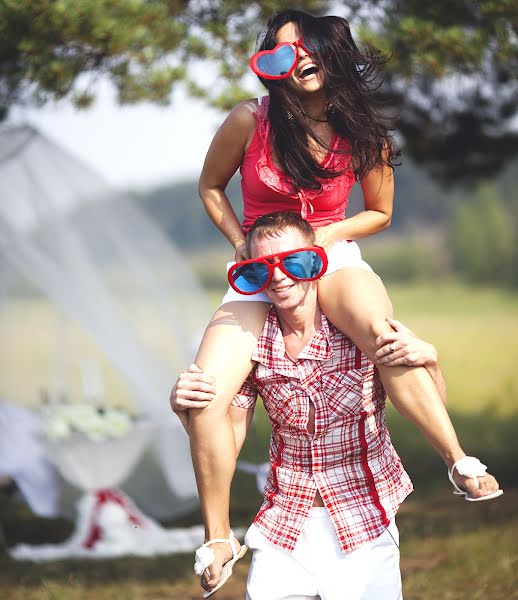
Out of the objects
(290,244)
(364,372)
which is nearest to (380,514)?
(364,372)

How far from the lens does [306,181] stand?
2.63 metres

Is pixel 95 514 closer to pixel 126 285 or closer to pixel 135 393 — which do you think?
pixel 135 393

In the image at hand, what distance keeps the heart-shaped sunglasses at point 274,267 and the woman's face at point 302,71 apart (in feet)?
1.47

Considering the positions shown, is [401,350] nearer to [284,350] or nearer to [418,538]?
[284,350]

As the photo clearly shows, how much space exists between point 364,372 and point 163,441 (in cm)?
329

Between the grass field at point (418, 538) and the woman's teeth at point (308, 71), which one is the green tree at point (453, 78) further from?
the grass field at point (418, 538)

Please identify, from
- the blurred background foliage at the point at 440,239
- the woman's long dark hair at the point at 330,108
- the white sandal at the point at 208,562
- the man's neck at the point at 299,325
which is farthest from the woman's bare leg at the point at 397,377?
the blurred background foliage at the point at 440,239

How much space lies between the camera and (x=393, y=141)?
9.05 ft

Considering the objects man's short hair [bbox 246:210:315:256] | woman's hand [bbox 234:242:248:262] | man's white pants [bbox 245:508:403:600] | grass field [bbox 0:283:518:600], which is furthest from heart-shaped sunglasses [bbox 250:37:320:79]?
grass field [bbox 0:283:518:600]

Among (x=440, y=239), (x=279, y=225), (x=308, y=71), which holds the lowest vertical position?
(x=440, y=239)

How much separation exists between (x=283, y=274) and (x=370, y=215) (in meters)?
0.42

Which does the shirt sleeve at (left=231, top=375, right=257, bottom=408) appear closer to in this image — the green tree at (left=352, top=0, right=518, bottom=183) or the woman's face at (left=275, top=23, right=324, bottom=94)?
the woman's face at (left=275, top=23, right=324, bottom=94)

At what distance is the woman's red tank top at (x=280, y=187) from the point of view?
268 centimetres

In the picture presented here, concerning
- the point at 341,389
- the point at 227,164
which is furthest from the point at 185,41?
the point at 341,389
